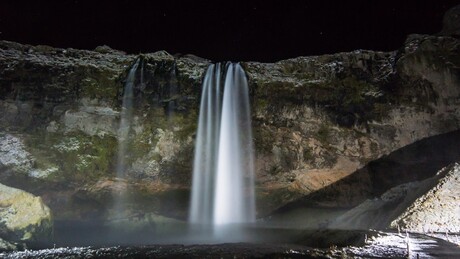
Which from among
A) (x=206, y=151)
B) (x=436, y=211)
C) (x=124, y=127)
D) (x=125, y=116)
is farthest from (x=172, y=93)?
(x=436, y=211)

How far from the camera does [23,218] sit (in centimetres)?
1306

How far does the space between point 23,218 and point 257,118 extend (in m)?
13.5

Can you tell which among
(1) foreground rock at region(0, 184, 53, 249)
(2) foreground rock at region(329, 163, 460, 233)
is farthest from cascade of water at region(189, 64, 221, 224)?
(2) foreground rock at region(329, 163, 460, 233)

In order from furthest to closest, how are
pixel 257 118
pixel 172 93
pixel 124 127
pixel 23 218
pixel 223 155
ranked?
1. pixel 257 118
2. pixel 172 93
3. pixel 223 155
4. pixel 124 127
5. pixel 23 218

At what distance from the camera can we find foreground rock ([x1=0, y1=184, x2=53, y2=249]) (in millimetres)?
12578

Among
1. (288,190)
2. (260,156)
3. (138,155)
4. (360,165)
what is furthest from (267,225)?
(138,155)

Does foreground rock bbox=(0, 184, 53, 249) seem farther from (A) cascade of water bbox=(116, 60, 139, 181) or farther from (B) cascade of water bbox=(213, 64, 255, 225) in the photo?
(B) cascade of water bbox=(213, 64, 255, 225)

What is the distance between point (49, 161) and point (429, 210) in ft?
62.9

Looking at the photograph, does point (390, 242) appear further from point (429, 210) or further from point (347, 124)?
point (347, 124)

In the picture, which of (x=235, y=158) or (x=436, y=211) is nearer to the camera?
(x=436, y=211)

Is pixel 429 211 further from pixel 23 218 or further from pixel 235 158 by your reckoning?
pixel 23 218

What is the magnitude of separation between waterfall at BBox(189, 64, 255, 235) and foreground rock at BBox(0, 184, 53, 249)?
873 centimetres

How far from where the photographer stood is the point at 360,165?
68.5ft

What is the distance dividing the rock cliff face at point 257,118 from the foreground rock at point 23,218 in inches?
224
